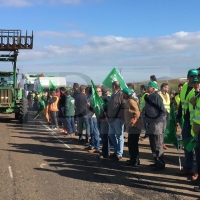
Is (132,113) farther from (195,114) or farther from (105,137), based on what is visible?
(195,114)

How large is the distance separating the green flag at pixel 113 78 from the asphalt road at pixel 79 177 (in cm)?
190

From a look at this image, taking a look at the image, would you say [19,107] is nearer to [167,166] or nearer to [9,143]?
[9,143]

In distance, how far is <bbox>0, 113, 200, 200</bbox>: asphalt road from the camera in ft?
20.9

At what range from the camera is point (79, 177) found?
7504 mm

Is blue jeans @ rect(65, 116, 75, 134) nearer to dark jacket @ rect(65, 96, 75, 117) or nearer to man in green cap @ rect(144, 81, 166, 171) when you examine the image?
dark jacket @ rect(65, 96, 75, 117)

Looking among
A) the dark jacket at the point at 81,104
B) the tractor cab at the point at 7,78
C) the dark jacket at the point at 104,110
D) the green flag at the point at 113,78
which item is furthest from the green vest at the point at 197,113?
the tractor cab at the point at 7,78

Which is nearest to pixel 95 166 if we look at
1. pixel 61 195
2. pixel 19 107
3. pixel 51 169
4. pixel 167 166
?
pixel 51 169

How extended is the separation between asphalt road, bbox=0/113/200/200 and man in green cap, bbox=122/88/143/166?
0.92 ft

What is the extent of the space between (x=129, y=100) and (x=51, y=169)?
7.36 ft

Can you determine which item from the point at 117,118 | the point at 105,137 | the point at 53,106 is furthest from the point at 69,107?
the point at 117,118

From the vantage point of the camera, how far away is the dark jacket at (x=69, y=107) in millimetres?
14023

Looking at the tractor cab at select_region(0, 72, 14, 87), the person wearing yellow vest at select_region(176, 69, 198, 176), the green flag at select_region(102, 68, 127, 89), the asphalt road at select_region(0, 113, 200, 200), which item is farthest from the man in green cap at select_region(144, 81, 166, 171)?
the tractor cab at select_region(0, 72, 14, 87)

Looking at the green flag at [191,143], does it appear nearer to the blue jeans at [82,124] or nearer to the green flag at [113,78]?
the green flag at [113,78]

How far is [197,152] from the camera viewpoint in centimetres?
696
